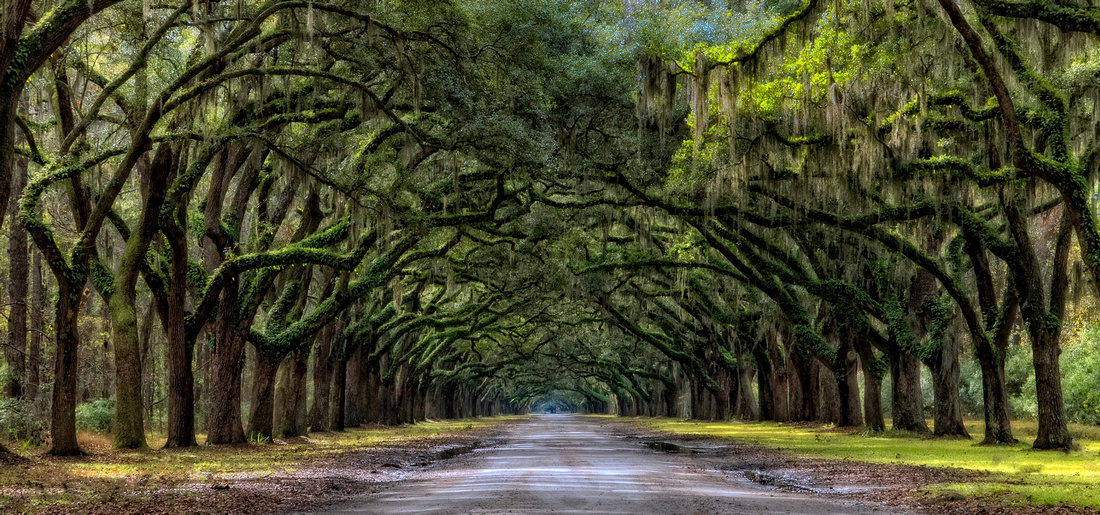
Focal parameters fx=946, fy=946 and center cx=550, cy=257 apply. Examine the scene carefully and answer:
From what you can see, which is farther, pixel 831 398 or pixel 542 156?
pixel 831 398

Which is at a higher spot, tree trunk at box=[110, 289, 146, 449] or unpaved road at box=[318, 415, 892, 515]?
tree trunk at box=[110, 289, 146, 449]

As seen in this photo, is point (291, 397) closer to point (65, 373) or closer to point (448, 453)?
point (448, 453)

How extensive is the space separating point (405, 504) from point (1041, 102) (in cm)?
1130

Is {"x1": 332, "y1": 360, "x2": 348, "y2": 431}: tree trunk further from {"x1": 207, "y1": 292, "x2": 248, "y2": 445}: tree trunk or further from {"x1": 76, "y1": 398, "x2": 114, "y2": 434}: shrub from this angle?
{"x1": 207, "y1": 292, "x2": 248, "y2": 445}: tree trunk

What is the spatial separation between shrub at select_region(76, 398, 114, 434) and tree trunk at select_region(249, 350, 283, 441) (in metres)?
7.07

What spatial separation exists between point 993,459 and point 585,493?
8398mm

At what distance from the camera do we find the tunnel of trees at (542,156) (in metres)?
14.2

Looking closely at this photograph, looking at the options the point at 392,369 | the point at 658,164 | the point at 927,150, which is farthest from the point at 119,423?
the point at 392,369

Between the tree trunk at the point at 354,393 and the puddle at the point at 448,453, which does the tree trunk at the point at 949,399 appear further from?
the tree trunk at the point at 354,393

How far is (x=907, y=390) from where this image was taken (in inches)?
965

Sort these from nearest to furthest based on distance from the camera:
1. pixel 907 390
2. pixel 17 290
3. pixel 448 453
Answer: pixel 17 290, pixel 448 453, pixel 907 390

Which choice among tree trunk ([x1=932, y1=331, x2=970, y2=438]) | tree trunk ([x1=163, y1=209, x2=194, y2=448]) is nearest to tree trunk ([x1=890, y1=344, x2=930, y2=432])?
tree trunk ([x1=932, y1=331, x2=970, y2=438])

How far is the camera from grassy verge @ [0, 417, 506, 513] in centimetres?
918

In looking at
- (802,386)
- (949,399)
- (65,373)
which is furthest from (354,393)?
(949,399)
